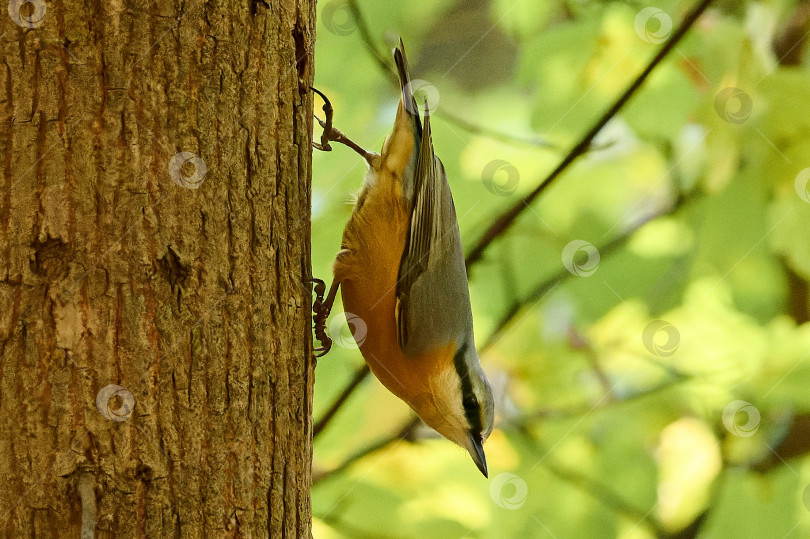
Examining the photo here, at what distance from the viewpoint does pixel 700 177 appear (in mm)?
3158

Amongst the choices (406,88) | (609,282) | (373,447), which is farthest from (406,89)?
(373,447)

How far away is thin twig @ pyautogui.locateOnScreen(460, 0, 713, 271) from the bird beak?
33.3 inches

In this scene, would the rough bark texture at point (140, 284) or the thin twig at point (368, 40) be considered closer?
the rough bark texture at point (140, 284)

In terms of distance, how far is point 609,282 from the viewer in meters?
3.15

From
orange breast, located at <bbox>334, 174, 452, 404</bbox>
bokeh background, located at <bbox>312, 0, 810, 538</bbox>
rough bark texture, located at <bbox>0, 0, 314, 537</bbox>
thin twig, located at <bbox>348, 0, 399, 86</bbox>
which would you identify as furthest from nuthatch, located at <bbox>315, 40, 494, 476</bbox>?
rough bark texture, located at <bbox>0, 0, 314, 537</bbox>

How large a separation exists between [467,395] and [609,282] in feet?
2.85

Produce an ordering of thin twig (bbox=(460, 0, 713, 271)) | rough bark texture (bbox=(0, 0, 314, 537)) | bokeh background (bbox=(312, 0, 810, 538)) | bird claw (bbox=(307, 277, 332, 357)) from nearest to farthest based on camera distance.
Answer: rough bark texture (bbox=(0, 0, 314, 537)), bird claw (bbox=(307, 277, 332, 357)), bokeh background (bbox=(312, 0, 810, 538)), thin twig (bbox=(460, 0, 713, 271))

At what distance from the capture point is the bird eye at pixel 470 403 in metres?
2.73

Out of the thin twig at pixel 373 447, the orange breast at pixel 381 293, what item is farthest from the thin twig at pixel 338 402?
the orange breast at pixel 381 293

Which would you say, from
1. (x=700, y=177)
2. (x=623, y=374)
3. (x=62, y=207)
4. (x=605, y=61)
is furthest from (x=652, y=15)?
(x=62, y=207)

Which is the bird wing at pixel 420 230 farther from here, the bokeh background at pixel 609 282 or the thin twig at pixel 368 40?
the thin twig at pixel 368 40

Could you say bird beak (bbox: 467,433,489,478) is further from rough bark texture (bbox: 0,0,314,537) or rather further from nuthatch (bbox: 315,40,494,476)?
rough bark texture (bbox: 0,0,314,537)

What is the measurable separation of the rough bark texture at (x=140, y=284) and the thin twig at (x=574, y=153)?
1.69 m

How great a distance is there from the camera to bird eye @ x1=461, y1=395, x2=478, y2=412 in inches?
107
